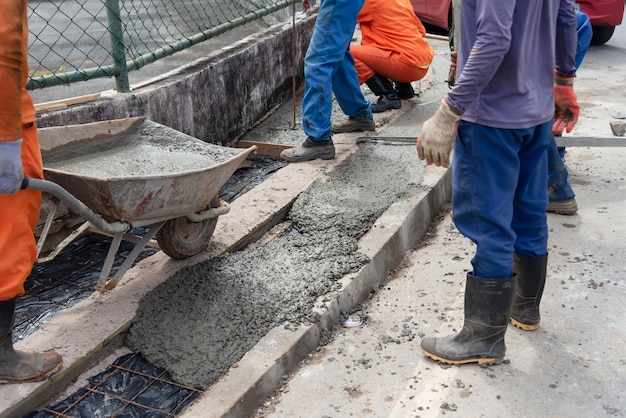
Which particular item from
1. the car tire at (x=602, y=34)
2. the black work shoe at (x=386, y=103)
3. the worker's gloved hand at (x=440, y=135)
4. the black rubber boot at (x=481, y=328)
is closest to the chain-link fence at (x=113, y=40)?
the black work shoe at (x=386, y=103)

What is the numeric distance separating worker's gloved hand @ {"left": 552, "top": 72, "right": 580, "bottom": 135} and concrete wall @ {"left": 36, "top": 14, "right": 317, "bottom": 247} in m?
2.61

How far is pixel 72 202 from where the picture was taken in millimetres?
2930

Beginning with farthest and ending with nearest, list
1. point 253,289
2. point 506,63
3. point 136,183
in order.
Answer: point 253,289
point 136,183
point 506,63

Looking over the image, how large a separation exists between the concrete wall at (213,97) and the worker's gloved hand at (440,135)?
204 cm

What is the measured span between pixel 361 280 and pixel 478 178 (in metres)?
1.07

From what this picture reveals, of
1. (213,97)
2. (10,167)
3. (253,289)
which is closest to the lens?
(10,167)

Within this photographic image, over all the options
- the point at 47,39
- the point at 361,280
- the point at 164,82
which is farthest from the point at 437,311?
the point at 47,39

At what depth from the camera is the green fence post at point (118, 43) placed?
473 centimetres

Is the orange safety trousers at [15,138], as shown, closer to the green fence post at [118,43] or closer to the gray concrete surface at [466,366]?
the gray concrete surface at [466,366]

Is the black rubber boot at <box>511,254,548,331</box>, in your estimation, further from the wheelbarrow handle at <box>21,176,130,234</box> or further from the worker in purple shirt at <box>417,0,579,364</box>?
the wheelbarrow handle at <box>21,176,130,234</box>

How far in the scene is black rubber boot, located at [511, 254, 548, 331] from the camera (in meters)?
3.30

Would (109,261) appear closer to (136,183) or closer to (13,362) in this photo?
(136,183)

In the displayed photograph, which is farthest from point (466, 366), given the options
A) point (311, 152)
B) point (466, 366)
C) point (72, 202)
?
point (311, 152)

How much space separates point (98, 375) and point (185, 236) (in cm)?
98
